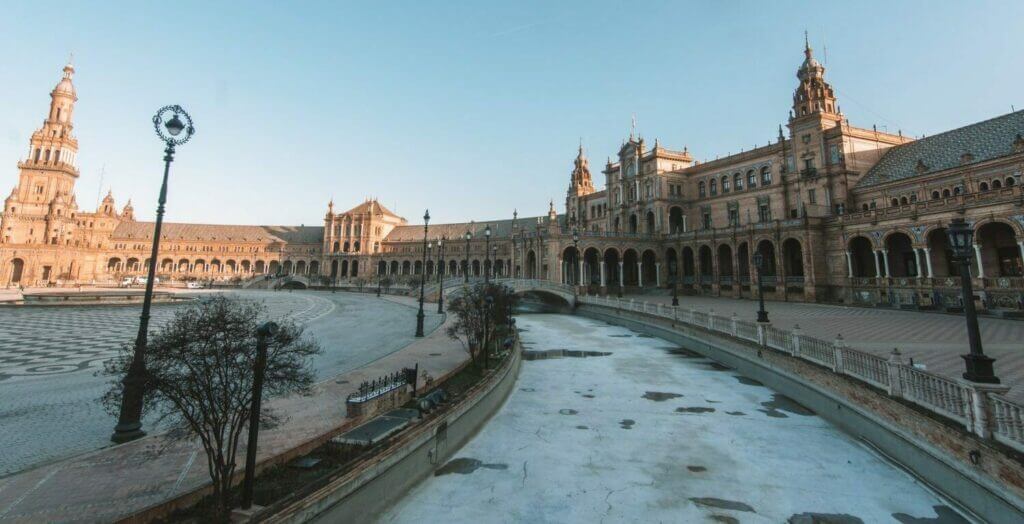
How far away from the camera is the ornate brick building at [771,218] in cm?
3014

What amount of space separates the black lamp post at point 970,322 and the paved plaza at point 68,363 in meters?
12.1

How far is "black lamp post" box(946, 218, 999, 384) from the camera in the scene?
23.3 feet

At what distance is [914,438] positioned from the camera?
845 centimetres

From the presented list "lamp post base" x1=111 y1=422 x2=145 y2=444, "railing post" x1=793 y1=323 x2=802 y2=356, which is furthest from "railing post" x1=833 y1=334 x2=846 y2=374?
"lamp post base" x1=111 y1=422 x2=145 y2=444

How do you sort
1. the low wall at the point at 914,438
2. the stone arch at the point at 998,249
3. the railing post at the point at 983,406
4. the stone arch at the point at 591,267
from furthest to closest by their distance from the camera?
the stone arch at the point at 591,267
the stone arch at the point at 998,249
the railing post at the point at 983,406
the low wall at the point at 914,438

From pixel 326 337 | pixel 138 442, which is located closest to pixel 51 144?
pixel 326 337

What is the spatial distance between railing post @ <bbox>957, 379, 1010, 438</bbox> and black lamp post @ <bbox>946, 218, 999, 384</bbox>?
0.22 meters

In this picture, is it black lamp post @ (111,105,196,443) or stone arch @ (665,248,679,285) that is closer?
black lamp post @ (111,105,196,443)

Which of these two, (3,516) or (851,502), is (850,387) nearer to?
(851,502)

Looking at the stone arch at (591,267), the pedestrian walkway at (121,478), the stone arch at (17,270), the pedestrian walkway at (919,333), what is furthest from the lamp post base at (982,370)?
the stone arch at (17,270)

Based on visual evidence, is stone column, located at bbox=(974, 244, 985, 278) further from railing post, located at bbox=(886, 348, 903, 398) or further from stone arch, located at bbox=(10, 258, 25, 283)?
stone arch, located at bbox=(10, 258, 25, 283)

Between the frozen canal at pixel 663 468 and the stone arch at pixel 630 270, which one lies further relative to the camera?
the stone arch at pixel 630 270

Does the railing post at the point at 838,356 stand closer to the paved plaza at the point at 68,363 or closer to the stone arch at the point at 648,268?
the paved plaza at the point at 68,363

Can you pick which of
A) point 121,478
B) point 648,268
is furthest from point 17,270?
point 121,478
